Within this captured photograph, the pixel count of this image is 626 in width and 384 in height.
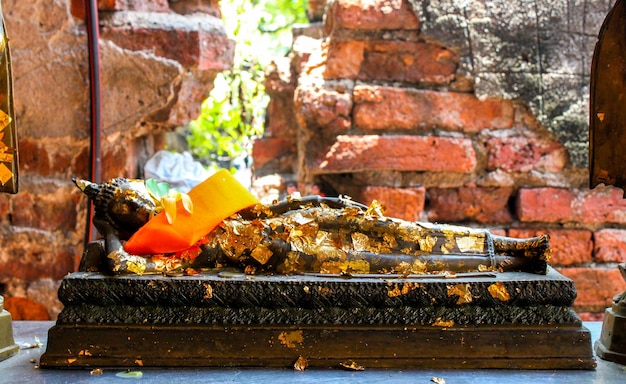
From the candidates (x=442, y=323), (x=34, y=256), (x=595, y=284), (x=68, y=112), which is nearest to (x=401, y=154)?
(x=595, y=284)

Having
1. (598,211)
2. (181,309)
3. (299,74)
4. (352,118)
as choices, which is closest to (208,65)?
(299,74)

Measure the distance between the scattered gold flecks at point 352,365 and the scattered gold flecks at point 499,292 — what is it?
0.23 meters

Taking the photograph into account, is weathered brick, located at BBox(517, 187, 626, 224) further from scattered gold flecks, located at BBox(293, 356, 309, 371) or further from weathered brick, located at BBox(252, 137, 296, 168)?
scattered gold flecks, located at BBox(293, 356, 309, 371)

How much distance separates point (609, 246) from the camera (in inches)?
69.1

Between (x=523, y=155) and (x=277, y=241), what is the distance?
86 centimetres

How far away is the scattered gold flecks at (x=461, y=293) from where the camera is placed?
3.56 ft

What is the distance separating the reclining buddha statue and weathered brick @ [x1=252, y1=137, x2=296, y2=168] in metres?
0.68

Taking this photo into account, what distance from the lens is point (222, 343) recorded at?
3.52 ft

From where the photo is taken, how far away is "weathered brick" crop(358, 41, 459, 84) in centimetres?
177

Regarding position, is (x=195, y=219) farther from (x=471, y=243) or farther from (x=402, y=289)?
(x=471, y=243)

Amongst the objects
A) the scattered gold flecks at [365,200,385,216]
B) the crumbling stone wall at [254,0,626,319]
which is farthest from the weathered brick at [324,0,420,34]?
the scattered gold flecks at [365,200,385,216]

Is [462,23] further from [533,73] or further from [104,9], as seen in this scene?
[104,9]

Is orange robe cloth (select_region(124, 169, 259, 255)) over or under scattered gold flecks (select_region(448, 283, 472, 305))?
over

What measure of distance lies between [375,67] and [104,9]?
2.26 feet
